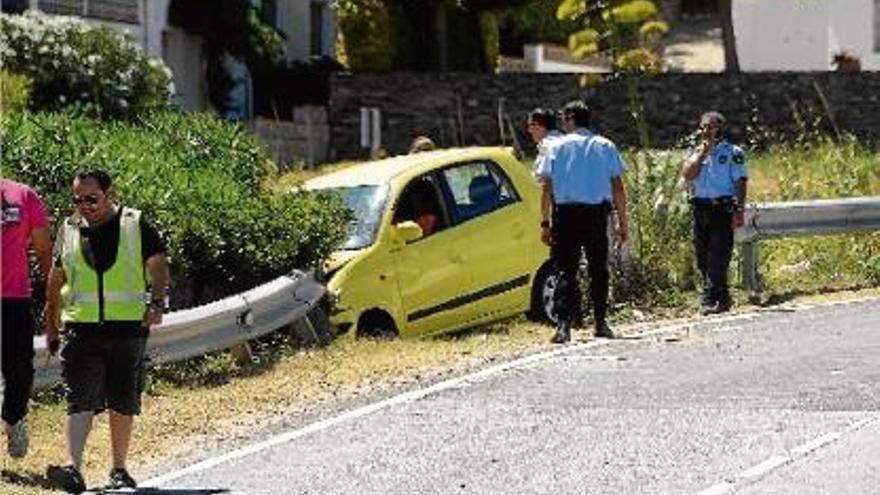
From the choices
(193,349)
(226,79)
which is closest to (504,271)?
(193,349)

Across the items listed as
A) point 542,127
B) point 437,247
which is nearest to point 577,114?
point 542,127

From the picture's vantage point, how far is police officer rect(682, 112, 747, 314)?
1880 centimetres

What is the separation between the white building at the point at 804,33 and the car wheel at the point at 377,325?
3284 cm

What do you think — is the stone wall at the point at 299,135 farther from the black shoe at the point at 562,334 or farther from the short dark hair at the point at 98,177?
the short dark hair at the point at 98,177

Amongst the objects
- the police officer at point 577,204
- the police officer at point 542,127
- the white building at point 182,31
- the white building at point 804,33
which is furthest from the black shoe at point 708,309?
the white building at point 804,33

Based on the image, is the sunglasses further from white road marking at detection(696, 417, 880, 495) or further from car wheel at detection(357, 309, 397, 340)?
car wheel at detection(357, 309, 397, 340)

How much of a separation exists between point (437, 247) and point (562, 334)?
1.53 m

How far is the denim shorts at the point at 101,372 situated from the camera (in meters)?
11.2


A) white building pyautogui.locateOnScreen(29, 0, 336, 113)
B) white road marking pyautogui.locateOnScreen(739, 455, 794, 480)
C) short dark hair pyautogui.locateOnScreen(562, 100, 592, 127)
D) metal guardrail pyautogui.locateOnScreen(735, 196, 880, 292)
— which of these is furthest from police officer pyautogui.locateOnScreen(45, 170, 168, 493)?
white building pyautogui.locateOnScreen(29, 0, 336, 113)

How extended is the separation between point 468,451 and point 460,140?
2864 cm

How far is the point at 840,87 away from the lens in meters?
40.3

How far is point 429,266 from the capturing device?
17.3 m

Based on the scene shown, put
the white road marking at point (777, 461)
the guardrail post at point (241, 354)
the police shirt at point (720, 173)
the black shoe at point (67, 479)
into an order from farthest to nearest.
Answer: the police shirt at point (720, 173) < the guardrail post at point (241, 354) < the black shoe at point (67, 479) < the white road marking at point (777, 461)

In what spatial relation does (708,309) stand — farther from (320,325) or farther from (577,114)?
(320,325)
